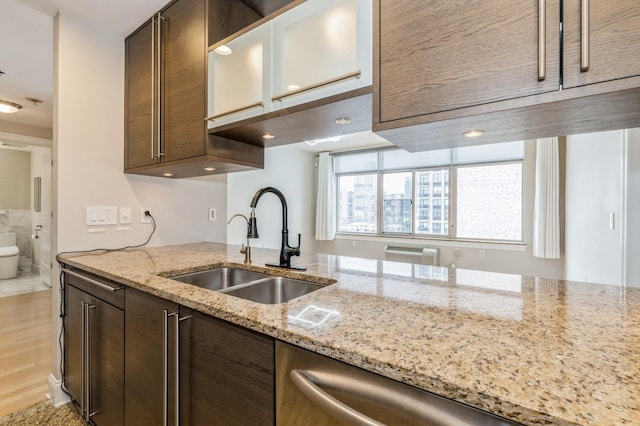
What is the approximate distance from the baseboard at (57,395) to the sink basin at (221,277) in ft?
3.96

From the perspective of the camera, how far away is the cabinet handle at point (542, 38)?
747mm

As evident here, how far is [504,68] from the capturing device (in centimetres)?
80

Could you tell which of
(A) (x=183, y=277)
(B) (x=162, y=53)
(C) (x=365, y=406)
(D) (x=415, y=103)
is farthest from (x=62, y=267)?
(D) (x=415, y=103)

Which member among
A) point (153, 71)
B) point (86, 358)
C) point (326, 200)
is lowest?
point (86, 358)

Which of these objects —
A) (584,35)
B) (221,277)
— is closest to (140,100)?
(221,277)

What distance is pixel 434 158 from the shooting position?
5156 mm

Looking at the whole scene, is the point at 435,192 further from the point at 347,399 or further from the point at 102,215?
the point at 347,399

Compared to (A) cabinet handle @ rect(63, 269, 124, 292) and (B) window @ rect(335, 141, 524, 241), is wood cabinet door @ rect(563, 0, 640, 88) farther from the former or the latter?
(B) window @ rect(335, 141, 524, 241)

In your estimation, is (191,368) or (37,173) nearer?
(191,368)

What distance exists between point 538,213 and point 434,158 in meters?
1.78

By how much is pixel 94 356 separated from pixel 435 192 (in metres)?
5.01

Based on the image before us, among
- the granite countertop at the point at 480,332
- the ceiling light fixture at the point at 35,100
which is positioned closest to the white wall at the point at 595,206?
the granite countertop at the point at 480,332

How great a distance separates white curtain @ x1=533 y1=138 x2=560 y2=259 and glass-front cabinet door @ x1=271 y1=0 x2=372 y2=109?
13.6 ft

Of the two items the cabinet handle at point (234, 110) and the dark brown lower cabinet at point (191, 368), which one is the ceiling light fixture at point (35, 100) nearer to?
the cabinet handle at point (234, 110)
